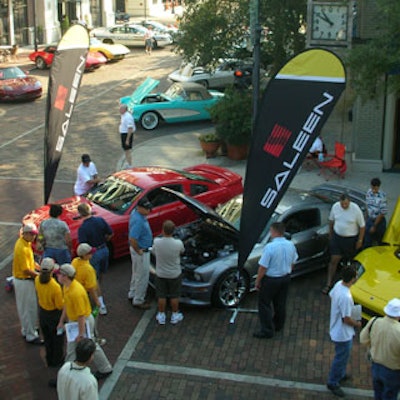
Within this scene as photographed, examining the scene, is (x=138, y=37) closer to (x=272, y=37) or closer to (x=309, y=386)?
(x=272, y=37)

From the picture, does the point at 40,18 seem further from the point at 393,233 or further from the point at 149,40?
the point at 393,233

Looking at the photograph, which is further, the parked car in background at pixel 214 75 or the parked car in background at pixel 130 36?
the parked car in background at pixel 130 36

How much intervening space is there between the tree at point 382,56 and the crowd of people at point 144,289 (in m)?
2.65

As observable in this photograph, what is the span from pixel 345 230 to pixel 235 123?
8171 mm

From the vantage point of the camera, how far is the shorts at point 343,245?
10.2 metres

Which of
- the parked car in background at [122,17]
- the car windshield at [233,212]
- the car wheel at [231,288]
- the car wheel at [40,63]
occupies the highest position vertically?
the parked car in background at [122,17]

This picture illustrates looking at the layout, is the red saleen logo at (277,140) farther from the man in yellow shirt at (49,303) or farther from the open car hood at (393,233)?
the man in yellow shirt at (49,303)

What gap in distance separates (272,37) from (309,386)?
1403cm

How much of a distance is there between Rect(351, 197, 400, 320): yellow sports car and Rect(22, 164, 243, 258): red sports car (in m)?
3.56

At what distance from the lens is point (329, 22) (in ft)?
50.5

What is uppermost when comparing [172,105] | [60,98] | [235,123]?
[60,98]

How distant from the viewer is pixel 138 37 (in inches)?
1549

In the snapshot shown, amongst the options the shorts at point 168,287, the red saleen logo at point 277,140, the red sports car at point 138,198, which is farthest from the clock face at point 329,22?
the shorts at point 168,287

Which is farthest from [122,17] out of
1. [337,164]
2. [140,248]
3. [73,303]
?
[73,303]
